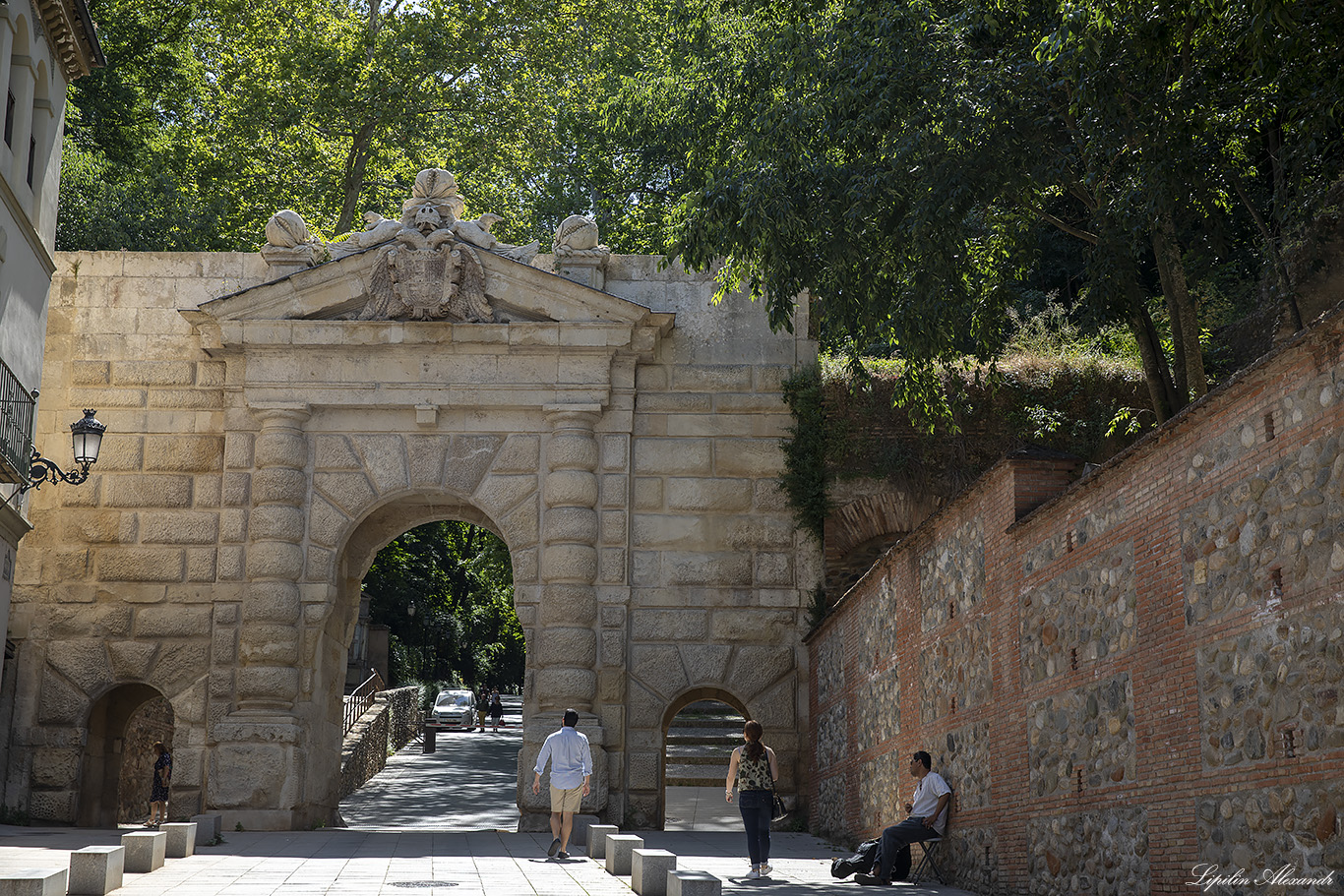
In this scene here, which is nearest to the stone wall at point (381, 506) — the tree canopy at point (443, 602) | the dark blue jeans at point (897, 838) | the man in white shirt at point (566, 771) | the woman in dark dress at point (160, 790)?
the woman in dark dress at point (160, 790)

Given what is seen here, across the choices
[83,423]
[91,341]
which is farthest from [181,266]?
[83,423]

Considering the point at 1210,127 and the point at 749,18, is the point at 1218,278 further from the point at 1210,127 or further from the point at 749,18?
the point at 1210,127

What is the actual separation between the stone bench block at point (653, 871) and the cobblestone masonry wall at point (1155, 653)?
2355 mm

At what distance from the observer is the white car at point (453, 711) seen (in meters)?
38.3

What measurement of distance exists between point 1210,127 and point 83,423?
37.7 feet

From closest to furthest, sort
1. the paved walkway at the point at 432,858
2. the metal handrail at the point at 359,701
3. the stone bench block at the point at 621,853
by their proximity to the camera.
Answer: the paved walkway at the point at 432,858
the stone bench block at the point at 621,853
the metal handrail at the point at 359,701

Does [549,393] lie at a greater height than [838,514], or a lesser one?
greater

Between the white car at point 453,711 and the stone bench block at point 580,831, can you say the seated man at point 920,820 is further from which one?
the white car at point 453,711

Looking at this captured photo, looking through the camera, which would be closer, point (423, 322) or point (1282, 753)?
point (1282, 753)

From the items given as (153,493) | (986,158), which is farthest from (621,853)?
(153,493)

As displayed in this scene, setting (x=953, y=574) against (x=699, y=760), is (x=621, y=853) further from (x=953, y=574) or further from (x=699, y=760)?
(x=699, y=760)

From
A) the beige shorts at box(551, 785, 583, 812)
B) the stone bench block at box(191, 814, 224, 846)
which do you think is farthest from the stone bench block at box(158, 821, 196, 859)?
the beige shorts at box(551, 785, 583, 812)

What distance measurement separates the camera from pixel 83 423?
579 inches

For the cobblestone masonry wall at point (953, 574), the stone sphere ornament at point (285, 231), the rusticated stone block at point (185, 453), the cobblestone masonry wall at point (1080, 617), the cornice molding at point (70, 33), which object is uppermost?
the cornice molding at point (70, 33)
